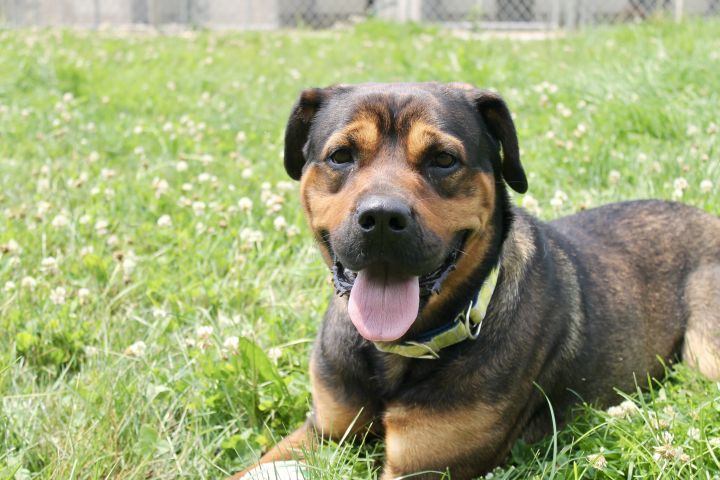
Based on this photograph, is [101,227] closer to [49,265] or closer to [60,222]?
[60,222]

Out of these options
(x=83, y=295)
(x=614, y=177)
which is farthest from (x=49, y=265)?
(x=614, y=177)

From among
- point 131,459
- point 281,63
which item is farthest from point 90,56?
point 131,459

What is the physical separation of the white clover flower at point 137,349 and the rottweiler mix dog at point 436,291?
93 cm

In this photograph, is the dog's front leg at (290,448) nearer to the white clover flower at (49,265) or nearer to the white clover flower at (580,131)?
the white clover flower at (49,265)

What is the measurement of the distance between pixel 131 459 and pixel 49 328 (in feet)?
3.58

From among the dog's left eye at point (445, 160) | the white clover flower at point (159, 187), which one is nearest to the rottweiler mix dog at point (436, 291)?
the dog's left eye at point (445, 160)

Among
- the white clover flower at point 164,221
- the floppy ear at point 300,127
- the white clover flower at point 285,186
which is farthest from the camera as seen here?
the white clover flower at point 285,186

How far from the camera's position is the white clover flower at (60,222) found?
17.3 ft

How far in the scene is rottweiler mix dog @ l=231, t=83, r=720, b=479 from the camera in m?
3.13

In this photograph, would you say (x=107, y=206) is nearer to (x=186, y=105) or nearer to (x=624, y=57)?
(x=186, y=105)

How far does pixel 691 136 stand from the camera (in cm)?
645

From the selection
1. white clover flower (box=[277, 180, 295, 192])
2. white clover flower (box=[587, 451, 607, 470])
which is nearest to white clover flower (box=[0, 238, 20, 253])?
white clover flower (box=[277, 180, 295, 192])

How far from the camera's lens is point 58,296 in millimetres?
4398

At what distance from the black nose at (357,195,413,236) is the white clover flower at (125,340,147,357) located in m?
1.59
